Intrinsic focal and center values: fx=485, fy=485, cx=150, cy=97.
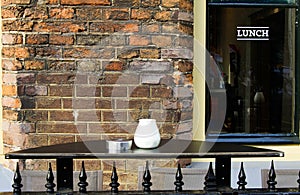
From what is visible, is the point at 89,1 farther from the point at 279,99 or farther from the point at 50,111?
the point at 279,99

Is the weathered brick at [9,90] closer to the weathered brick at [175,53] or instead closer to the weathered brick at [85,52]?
the weathered brick at [85,52]

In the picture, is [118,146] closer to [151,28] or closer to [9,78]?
[151,28]

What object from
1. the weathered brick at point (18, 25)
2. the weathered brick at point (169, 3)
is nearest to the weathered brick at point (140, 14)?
the weathered brick at point (169, 3)

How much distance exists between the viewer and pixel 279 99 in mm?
4301

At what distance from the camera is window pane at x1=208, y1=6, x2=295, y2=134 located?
13.9 feet

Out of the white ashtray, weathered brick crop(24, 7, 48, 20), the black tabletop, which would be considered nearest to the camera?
the black tabletop

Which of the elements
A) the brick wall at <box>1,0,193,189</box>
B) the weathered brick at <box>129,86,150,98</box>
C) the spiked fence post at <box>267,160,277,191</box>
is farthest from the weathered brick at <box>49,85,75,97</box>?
the spiked fence post at <box>267,160,277,191</box>

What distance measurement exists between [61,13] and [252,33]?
1.66 m

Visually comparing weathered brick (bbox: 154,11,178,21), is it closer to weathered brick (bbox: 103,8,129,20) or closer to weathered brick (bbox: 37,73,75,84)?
weathered brick (bbox: 103,8,129,20)

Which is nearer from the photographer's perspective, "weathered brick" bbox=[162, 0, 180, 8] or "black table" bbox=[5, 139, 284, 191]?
"black table" bbox=[5, 139, 284, 191]

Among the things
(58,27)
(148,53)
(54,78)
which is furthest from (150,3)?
(54,78)

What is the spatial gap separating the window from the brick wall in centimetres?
58

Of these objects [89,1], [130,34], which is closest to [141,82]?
[130,34]

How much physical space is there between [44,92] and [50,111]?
154 millimetres
